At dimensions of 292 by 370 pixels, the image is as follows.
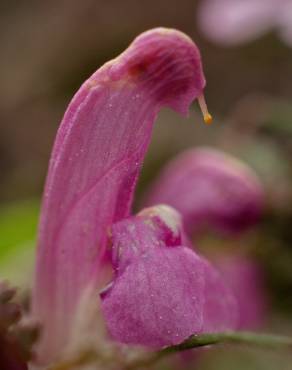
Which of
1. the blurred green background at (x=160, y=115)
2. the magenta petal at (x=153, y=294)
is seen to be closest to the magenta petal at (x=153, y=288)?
the magenta petal at (x=153, y=294)

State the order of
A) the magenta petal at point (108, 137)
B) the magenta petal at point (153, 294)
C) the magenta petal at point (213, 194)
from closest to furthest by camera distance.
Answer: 1. the magenta petal at point (153, 294)
2. the magenta petal at point (108, 137)
3. the magenta petal at point (213, 194)

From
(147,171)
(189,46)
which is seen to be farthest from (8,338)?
(147,171)

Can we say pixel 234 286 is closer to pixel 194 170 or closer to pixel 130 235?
pixel 194 170

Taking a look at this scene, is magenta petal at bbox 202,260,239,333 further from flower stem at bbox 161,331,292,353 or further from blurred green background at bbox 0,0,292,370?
blurred green background at bbox 0,0,292,370

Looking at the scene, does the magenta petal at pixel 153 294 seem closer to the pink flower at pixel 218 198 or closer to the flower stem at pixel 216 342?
the flower stem at pixel 216 342

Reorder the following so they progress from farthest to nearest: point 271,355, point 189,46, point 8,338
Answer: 1. point 271,355
2. point 189,46
3. point 8,338
